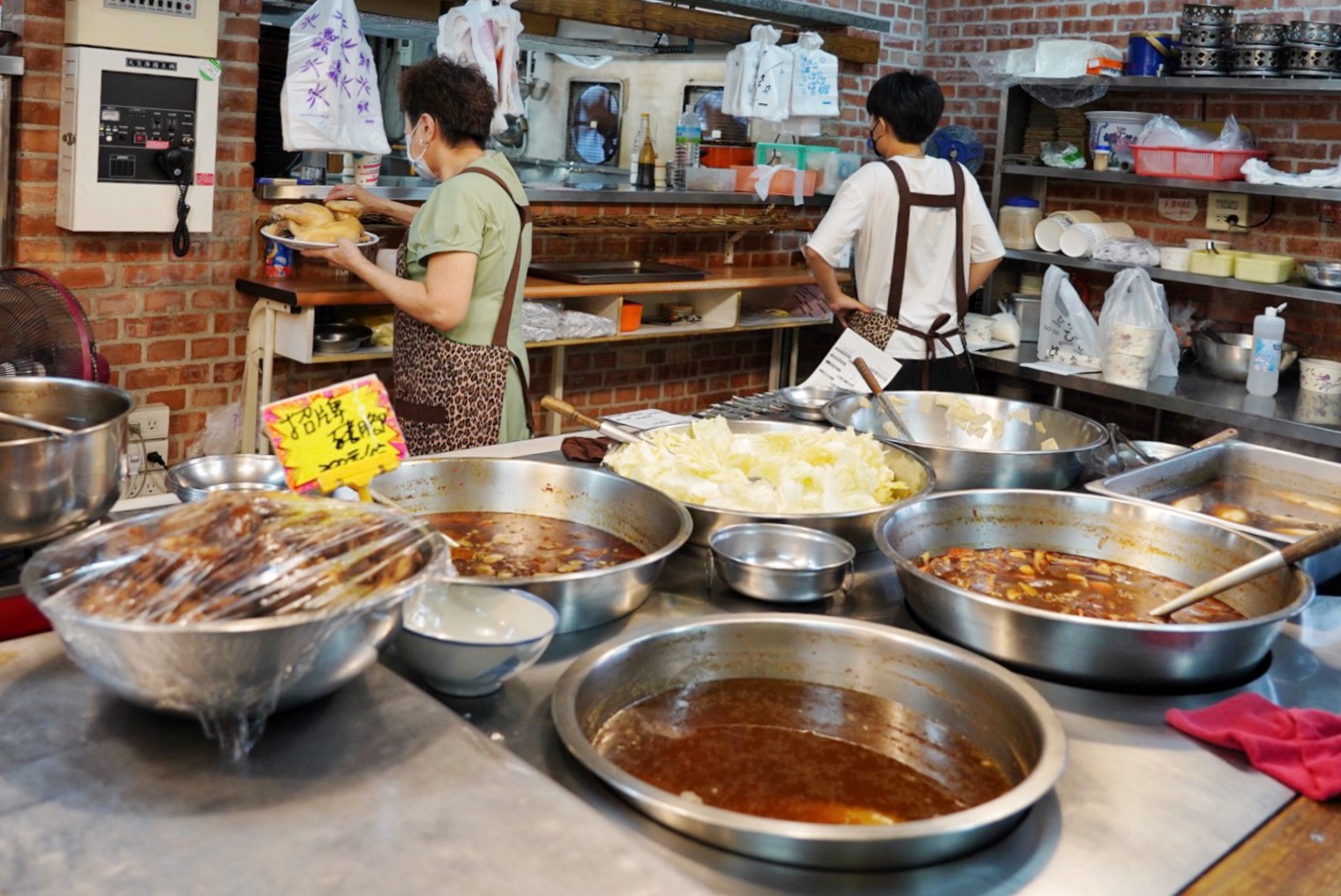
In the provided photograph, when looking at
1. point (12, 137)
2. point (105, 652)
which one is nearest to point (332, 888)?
point (105, 652)

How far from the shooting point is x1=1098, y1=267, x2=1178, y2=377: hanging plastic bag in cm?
529

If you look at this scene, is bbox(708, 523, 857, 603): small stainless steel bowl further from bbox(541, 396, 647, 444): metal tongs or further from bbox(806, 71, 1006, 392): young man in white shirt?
bbox(806, 71, 1006, 392): young man in white shirt

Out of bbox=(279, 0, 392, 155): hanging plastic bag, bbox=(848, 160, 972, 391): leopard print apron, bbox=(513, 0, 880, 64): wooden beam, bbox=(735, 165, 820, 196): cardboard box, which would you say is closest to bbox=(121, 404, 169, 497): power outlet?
bbox=(279, 0, 392, 155): hanging plastic bag

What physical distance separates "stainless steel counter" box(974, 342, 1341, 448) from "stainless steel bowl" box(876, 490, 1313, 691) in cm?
287

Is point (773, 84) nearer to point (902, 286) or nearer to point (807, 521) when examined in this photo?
point (902, 286)

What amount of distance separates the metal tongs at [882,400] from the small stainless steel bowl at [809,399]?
115mm

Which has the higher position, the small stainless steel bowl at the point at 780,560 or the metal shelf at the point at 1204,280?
the metal shelf at the point at 1204,280

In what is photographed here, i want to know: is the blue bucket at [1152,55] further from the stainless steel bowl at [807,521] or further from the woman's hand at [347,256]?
the stainless steel bowl at [807,521]

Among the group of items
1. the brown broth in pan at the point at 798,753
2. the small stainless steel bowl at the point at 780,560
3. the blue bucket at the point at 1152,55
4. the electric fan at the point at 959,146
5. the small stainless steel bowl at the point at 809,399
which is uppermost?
the blue bucket at the point at 1152,55

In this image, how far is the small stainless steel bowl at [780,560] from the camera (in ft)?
6.22

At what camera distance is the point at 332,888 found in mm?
1046

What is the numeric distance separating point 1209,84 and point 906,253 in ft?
5.99

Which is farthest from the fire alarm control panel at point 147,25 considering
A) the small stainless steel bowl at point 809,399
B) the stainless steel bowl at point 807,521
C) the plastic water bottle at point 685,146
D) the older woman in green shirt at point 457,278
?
the stainless steel bowl at point 807,521

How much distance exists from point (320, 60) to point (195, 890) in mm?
3721
